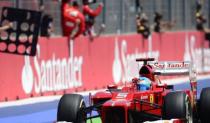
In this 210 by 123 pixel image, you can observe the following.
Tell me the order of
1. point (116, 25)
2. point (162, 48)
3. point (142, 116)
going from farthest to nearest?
point (162, 48) < point (116, 25) < point (142, 116)

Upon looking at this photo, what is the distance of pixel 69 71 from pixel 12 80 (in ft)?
8.45

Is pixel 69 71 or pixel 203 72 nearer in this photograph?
pixel 69 71

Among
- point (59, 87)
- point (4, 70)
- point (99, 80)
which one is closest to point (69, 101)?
point (4, 70)

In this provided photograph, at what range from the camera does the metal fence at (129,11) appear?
2057cm

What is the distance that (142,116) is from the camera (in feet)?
32.7

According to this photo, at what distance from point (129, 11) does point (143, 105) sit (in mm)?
15564

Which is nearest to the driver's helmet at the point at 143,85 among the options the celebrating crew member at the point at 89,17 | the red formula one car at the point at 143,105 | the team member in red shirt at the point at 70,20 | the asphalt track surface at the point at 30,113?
the red formula one car at the point at 143,105

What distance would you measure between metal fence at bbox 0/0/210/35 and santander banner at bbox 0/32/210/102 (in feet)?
2.45

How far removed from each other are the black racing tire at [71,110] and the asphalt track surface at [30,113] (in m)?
3.58

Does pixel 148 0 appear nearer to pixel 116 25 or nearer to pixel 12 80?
pixel 116 25

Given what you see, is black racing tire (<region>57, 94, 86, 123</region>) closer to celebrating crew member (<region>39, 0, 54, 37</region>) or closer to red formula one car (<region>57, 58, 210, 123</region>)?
red formula one car (<region>57, 58, 210, 123</region>)

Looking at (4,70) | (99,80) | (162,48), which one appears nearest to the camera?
(4,70)

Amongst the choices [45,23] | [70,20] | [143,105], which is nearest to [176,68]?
[143,105]

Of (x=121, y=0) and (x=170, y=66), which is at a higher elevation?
(x=121, y=0)
